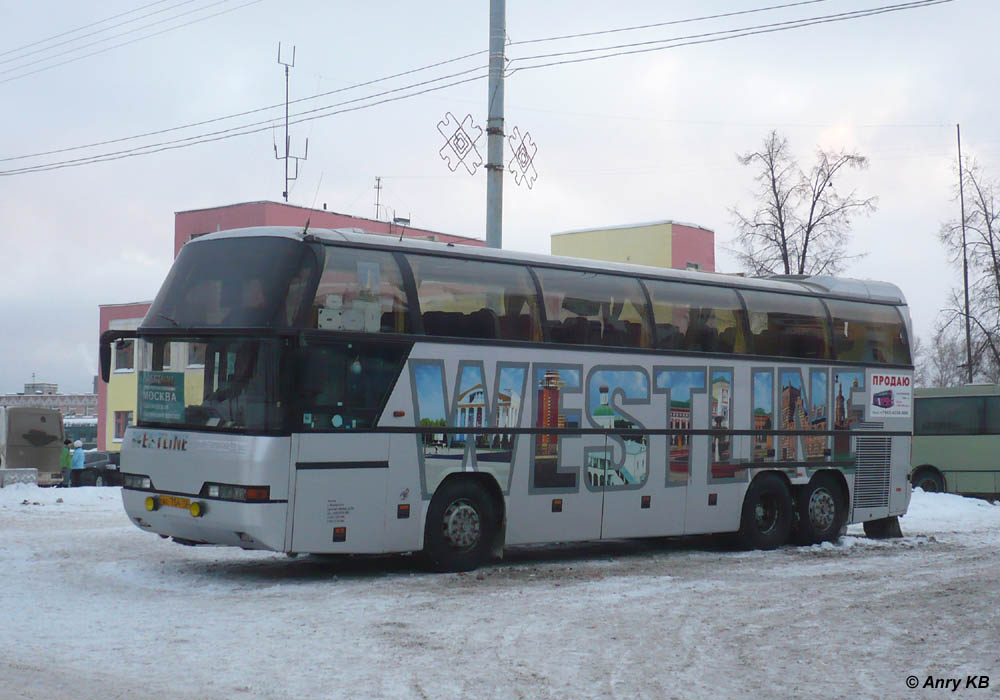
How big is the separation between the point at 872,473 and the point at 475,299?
26.7ft

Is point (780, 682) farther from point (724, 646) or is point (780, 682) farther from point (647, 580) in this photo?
point (647, 580)

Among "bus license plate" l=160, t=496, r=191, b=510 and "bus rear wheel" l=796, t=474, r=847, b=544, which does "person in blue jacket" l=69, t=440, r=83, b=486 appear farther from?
"bus license plate" l=160, t=496, r=191, b=510

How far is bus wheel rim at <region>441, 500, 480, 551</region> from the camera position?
13.8 metres

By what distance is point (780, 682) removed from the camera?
7.97 meters

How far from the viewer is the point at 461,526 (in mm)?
13930

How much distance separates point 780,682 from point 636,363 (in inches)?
313

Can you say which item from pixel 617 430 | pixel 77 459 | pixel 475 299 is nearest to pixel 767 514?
pixel 617 430

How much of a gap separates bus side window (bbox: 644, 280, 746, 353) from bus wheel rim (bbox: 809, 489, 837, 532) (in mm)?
2808

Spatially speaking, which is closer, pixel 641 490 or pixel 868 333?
pixel 641 490

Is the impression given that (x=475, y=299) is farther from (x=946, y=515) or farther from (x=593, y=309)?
(x=946, y=515)

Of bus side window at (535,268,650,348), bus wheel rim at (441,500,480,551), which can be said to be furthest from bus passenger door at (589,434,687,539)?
bus wheel rim at (441,500,480,551)

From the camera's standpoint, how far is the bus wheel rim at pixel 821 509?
18.3 metres

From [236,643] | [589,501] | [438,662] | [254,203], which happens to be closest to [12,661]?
[236,643]

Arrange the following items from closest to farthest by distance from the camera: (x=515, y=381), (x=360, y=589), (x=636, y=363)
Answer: (x=360, y=589) → (x=515, y=381) → (x=636, y=363)
